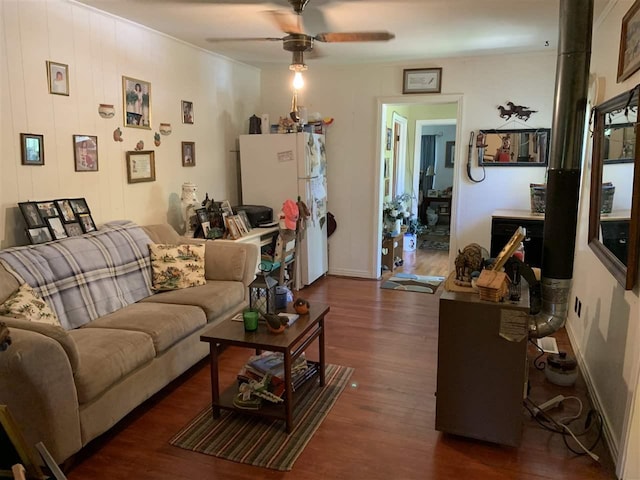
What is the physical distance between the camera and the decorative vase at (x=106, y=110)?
133 inches

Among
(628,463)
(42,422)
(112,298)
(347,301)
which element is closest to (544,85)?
(347,301)

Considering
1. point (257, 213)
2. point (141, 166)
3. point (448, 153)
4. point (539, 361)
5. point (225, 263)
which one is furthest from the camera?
point (448, 153)

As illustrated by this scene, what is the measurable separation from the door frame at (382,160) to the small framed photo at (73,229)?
314cm

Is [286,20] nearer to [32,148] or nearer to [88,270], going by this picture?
[32,148]

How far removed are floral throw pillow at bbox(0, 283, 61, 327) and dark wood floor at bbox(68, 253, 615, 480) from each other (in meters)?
0.68

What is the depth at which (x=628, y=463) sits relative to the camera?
1998 millimetres

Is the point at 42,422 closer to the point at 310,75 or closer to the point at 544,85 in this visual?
the point at 310,75

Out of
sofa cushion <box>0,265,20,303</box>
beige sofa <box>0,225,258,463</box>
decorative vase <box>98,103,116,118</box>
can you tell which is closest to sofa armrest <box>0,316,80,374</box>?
beige sofa <box>0,225,258,463</box>

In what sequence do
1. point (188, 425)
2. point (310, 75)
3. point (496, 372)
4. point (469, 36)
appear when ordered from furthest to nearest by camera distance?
point (310, 75) < point (469, 36) < point (188, 425) < point (496, 372)

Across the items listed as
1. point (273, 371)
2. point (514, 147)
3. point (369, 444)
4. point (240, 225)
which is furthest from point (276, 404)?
point (514, 147)

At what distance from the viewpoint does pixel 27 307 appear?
233 centimetres

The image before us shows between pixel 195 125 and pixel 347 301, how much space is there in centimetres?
221

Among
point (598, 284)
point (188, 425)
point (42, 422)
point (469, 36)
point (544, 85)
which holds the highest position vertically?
point (469, 36)

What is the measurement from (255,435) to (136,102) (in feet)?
8.68
